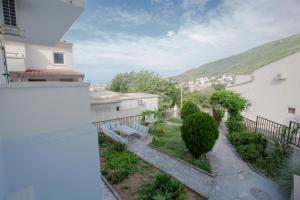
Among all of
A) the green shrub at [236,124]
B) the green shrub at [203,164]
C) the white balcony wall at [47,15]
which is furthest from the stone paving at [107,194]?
the green shrub at [236,124]

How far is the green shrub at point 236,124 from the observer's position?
9.63 meters

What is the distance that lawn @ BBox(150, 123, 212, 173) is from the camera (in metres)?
6.82

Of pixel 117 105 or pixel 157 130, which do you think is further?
pixel 117 105

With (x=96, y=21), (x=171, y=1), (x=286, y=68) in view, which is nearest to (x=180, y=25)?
(x=171, y=1)

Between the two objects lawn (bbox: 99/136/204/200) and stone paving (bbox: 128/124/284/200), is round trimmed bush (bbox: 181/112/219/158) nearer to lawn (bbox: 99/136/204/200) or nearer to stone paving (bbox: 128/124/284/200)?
stone paving (bbox: 128/124/284/200)

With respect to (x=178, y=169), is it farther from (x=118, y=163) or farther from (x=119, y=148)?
(x=119, y=148)

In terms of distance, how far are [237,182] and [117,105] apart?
988 centimetres

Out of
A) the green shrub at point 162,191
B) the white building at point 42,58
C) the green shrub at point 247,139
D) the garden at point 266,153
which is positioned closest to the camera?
the green shrub at point 162,191

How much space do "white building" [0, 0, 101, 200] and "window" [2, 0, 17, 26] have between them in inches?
0.8

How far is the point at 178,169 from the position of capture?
260 inches

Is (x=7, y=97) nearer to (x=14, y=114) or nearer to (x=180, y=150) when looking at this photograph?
(x=14, y=114)

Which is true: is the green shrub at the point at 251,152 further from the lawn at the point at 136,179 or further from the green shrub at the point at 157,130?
the green shrub at the point at 157,130

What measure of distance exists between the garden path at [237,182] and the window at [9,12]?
309 inches

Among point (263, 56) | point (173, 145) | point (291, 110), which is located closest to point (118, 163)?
point (173, 145)
